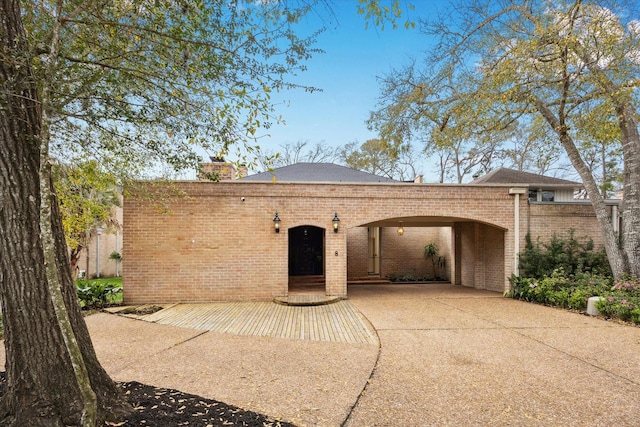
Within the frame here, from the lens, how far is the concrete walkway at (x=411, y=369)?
302cm

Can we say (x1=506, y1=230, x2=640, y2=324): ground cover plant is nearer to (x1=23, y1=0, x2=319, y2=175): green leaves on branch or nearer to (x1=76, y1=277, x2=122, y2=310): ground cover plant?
(x1=23, y1=0, x2=319, y2=175): green leaves on branch

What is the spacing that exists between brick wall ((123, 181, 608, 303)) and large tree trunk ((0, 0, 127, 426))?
17.9 feet

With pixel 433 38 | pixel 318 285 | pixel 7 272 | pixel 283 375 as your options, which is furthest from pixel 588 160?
pixel 7 272

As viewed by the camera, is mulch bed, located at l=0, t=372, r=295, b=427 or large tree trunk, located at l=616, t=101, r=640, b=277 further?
large tree trunk, located at l=616, t=101, r=640, b=277

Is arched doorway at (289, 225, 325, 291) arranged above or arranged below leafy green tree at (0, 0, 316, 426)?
below

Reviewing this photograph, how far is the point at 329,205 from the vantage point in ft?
28.8

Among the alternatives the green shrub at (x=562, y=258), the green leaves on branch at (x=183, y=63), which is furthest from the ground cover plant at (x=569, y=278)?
the green leaves on branch at (x=183, y=63)

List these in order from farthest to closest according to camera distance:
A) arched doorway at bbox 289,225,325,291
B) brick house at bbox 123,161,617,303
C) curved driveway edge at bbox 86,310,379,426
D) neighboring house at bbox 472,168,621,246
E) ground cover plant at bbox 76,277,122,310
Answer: arched doorway at bbox 289,225,325,291 → neighboring house at bbox 472,168,621,246 → brick house at bbox 123,161,617,303 → ground cover plant at bbox 76,277,122,310 → curved driveway edge at bbox 86,310,379,426

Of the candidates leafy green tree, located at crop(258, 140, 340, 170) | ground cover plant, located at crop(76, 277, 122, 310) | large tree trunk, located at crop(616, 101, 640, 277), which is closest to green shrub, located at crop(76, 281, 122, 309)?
ground cover plant, located at crop(76, 277, 122, 310)

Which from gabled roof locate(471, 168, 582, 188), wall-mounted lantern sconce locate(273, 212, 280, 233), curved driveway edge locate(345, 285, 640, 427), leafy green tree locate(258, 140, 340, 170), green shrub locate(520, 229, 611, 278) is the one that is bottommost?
curved driveway edge locate(345, 285, 640, 427)

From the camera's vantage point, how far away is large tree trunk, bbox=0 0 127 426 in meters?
2.36

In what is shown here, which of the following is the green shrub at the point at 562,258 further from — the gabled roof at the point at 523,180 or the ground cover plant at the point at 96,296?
the ground cover plant at the point at 96,296

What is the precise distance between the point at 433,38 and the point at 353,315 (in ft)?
24.9

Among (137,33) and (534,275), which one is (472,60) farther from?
(137,33)
